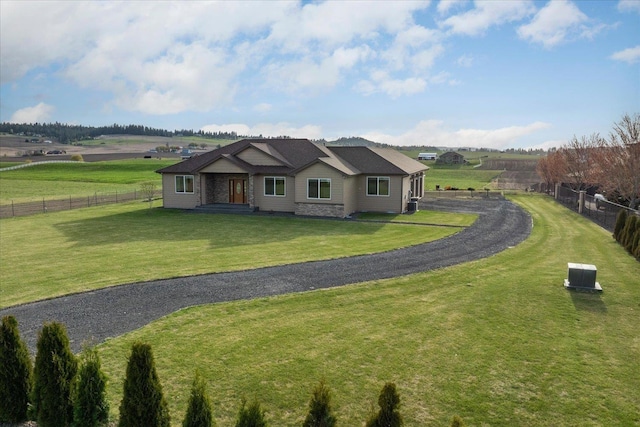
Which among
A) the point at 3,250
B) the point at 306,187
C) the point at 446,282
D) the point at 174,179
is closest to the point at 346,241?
the point at 446,282

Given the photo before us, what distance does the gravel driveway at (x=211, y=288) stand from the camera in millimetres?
10580

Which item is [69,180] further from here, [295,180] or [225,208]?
[295,180]

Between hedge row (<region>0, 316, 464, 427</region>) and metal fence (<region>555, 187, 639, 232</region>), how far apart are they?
77.2 ft

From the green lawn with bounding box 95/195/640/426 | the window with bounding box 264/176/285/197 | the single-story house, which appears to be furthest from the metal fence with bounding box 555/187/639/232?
the window with bounding box 264/176/285/197

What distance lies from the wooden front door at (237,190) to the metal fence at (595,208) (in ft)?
77.1

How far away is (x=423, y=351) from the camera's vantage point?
8.96 metres

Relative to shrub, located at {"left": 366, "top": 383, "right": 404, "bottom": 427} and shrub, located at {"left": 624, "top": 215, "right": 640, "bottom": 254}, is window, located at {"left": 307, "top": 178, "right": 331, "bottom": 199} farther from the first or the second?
shrub, located at {"left": 366, "top": 383, "right": 404, "bottom": 427}

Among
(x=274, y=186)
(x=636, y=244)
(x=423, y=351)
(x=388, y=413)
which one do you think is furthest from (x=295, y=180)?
(x=388, y=413)

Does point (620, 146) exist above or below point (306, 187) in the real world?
above

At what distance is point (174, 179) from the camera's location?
111ft

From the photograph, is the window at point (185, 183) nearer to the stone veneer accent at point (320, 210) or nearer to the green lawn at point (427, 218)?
the stone veneer accent at point (320, 210)

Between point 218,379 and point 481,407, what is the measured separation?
14.5 feet

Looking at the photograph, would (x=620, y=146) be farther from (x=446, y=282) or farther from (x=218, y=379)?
(x=218, y=379)

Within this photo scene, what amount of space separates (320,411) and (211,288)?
8.47 m
